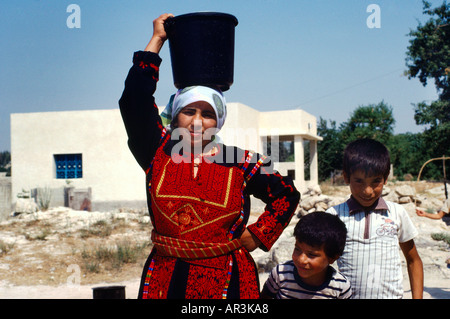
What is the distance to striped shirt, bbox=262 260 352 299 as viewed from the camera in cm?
211

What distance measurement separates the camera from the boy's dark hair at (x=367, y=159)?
2271 mm

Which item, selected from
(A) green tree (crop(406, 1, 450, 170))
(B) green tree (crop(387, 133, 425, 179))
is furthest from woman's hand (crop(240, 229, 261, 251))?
(B) green tree (crop(387, 133, 425, 179))

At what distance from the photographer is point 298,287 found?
2.12 m

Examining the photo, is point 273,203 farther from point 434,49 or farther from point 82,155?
point 434,49

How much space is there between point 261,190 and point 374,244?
647 mm

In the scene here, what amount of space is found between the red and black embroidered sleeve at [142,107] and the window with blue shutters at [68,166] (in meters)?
15.0

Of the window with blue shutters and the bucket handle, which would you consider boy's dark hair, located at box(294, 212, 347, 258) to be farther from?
the window with blue shutters

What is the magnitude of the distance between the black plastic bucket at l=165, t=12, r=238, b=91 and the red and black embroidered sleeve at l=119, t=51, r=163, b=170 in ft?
0.45

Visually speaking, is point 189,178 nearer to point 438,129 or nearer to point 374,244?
point 374,244

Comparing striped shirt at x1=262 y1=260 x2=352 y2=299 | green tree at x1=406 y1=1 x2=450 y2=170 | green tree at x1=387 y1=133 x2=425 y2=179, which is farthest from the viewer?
green tree at x1=387 y1=133 x2=425 y2=179

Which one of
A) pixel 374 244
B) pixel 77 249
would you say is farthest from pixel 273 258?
pixel 374 244

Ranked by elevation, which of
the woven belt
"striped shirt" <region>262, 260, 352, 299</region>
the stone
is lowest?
the stone

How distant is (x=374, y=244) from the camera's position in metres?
2.34

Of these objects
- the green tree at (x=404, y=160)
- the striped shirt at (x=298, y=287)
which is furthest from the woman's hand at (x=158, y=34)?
the green tree at (x=404, y=160)
